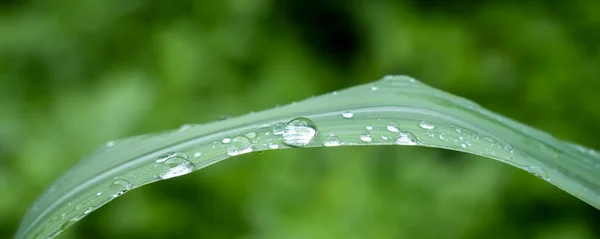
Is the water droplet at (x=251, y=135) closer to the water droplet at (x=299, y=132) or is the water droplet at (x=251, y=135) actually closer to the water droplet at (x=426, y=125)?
the water droplet at (x=299, y=132)

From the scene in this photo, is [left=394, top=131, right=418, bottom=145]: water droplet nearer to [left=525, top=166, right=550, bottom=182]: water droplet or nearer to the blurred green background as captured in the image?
[left=525, top=166, right=550, bottom=182]: water droplet

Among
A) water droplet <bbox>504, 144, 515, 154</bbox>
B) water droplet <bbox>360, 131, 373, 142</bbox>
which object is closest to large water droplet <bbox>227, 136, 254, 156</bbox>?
water droplet <bbox>360, 131, 373, 142</bbox>

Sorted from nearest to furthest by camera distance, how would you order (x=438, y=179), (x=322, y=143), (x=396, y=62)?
(x=322, y=143) → (x=438, y=179) → (x=396, y=62)

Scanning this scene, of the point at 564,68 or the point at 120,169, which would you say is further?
the point at 564,68

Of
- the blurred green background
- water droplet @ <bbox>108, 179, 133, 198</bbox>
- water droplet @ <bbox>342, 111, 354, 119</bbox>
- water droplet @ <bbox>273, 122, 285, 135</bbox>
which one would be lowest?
water droplet @ <bbox>108, 179, 133, 198</bbox>

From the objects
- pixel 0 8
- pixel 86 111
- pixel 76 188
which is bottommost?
pixel 76 188

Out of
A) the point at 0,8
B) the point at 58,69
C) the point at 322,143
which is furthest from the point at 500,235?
the point at 0,8

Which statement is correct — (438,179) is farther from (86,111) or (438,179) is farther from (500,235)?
(86,111)
